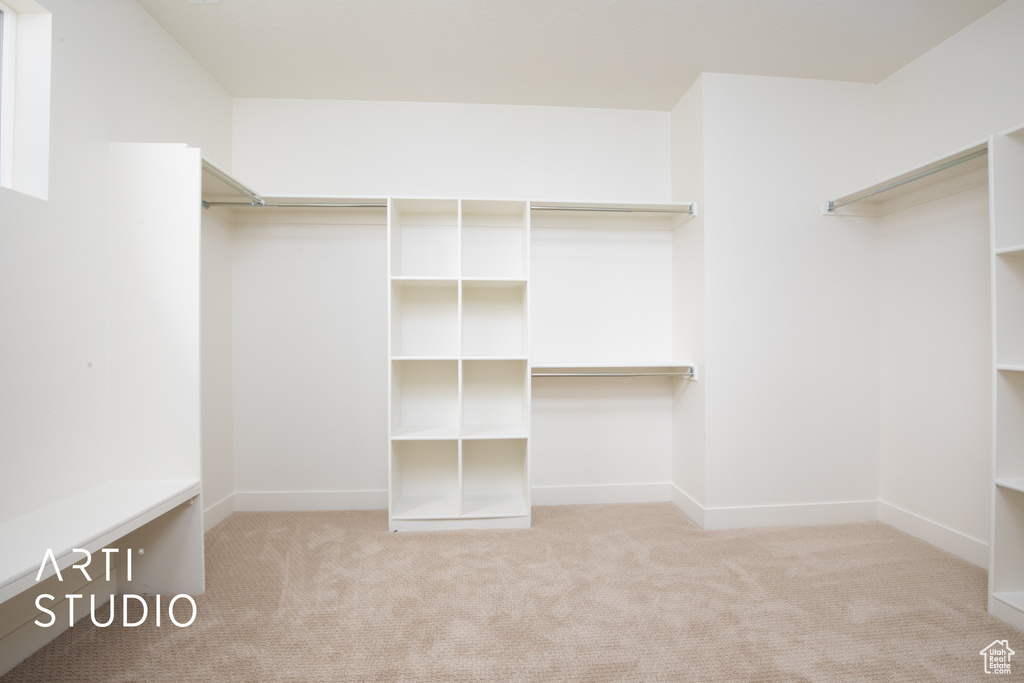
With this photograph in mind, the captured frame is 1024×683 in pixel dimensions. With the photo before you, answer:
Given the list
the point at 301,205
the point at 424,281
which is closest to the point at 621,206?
the point at 424,281

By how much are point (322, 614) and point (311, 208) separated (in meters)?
2.34

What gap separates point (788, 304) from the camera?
9.27 feet

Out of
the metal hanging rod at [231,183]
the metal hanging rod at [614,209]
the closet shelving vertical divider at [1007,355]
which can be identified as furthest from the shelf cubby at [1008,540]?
the metal hanging rod at [231,183]

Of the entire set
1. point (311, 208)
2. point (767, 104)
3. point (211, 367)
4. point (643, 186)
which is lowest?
point (211, 367)

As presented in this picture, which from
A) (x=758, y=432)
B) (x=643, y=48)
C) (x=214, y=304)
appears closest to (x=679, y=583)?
(x=758, y=432)

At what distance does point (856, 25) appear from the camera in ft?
7.66

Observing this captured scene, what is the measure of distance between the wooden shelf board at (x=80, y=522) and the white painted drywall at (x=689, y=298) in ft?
8.78

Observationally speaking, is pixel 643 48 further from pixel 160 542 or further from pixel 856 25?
pixel 160 542

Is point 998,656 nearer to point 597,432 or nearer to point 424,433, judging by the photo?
point 597,432

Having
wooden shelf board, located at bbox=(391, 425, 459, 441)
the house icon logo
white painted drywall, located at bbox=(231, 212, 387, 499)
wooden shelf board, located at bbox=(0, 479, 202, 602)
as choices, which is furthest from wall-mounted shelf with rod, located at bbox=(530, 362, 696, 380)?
wooden shelf board, located at bbox=(0, 479, 202, 602)

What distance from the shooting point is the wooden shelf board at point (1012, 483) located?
1.74 metres

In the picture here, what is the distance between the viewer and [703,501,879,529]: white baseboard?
2.77 m

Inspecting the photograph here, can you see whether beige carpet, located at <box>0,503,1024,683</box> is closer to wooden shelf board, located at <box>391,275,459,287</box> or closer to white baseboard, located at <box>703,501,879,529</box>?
white baseboard, located at <box>703,501,879,529</box>

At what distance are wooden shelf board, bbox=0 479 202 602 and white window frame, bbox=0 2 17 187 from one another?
119 centimetres
